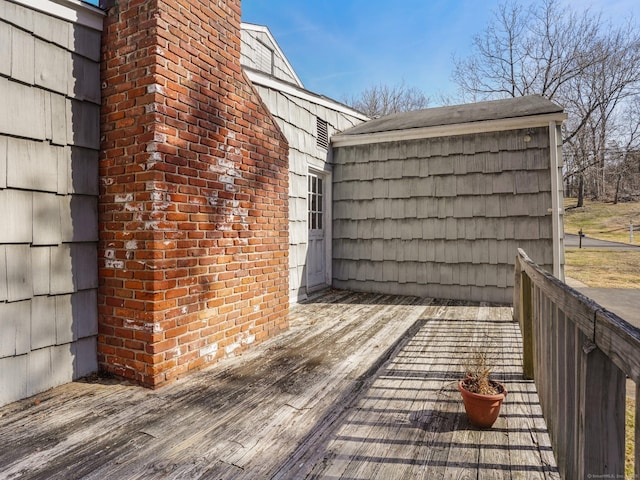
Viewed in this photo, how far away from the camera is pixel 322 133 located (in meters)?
5.85

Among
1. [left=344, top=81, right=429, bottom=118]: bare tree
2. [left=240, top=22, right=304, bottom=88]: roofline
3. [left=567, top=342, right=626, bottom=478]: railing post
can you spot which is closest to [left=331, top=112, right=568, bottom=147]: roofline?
[left=240, top=22, right=304, bottom=88]: roofline

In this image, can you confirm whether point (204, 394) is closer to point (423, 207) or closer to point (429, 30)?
point (423, 207)

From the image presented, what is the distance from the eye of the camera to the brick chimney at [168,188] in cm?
236

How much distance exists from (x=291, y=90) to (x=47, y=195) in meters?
3.50

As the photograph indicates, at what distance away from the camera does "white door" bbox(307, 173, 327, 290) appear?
5.67m

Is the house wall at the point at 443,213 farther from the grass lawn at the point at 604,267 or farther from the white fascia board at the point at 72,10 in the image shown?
the white fascia board at the point at 72,10

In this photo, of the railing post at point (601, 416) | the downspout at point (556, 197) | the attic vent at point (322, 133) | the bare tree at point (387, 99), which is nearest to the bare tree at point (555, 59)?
the bare tree at point (387, 99)

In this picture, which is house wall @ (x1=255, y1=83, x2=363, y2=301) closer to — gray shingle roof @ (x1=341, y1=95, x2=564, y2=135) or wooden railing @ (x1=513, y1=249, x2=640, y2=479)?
gray shingle roof @ (x1=341, y1=95, x2=564, y2=135)

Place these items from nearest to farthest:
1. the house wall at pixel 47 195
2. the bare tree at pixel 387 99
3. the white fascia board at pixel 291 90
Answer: the house wall at pixel 47 195 → the white fascia board at pixel 291 90 → the bare tree at pixel 387 99

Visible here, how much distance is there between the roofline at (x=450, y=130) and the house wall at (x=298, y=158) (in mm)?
632

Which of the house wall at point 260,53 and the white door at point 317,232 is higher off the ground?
the house wall at point 260,53

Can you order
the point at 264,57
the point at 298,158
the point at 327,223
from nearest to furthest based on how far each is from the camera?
1. the point at 298,158
2. the point at 327,223
3. the point at 264,57

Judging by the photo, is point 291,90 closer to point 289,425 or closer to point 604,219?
point 289,425

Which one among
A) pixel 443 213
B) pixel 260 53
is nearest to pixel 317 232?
pixel 443 213
